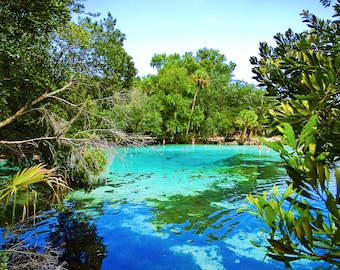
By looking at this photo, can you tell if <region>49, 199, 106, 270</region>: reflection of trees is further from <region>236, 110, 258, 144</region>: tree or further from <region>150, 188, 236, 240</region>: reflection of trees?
<region>236, 110, 258, 144</region>: tree

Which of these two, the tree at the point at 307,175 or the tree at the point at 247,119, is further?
the tree at the point at 247,119

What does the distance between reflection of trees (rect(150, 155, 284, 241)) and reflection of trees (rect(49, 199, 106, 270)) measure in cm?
195

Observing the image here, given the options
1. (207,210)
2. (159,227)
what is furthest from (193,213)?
(159,227)

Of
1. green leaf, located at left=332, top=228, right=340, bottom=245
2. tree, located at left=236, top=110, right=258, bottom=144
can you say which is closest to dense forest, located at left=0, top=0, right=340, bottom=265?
green leaf, located at left=332, top=228, right=340, bottom=245

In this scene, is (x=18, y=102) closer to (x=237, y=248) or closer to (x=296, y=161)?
(x=237, y=248)

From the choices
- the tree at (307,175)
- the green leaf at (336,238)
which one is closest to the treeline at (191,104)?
the tree at (307,175)

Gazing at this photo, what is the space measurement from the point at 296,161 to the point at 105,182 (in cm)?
1360

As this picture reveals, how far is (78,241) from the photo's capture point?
675 cm

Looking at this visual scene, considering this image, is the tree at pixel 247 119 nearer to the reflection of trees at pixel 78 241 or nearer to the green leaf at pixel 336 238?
the reflection of trees at pixel 78 241

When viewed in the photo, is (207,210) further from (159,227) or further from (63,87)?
(63,87)

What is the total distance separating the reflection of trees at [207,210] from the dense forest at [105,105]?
2301 millimetres

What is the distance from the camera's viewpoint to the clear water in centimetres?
598

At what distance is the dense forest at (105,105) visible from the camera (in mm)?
1094

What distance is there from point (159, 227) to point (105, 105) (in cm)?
474
